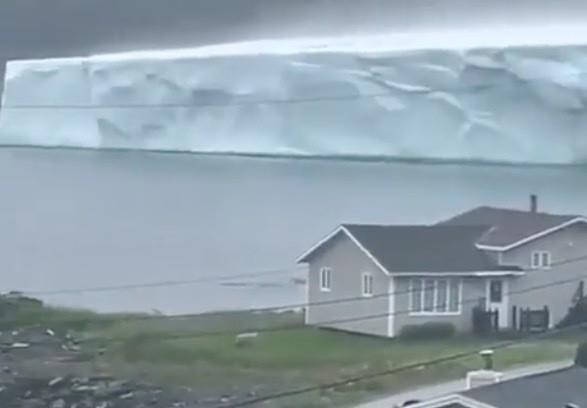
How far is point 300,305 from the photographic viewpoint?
3.48 m

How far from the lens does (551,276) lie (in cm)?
346

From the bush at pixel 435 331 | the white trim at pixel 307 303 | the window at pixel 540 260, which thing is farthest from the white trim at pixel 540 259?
the white trim at pixel 307 303

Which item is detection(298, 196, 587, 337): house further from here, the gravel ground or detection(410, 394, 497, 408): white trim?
the gravel ground

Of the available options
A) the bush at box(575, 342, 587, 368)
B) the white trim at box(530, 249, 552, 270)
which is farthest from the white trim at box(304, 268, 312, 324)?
the bush at box(575, 342, 587, 368)

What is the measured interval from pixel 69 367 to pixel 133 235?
0.34 m

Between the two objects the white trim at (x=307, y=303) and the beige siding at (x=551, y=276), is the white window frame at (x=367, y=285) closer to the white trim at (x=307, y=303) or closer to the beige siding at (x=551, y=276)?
the white trim at (x=307, y=303)

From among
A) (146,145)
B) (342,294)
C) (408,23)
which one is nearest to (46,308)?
(146,145)

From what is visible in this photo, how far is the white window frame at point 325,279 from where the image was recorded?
3.47 metres

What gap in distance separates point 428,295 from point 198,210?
56 centimetres

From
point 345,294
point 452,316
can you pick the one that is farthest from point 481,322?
point 345,294

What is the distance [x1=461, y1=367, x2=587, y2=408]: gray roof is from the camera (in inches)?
136

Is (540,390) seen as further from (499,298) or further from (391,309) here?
(391,309)

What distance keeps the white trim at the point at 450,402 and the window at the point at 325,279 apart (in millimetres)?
322

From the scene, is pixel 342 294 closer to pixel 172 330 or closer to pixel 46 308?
pixel 172 330
